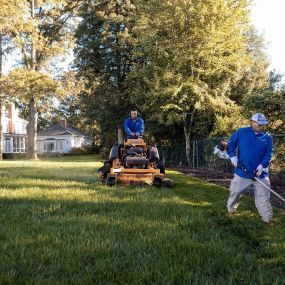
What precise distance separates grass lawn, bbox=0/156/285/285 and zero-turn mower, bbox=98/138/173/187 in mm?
2576

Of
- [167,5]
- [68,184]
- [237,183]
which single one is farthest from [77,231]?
[167,5]

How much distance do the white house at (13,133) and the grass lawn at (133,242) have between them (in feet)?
191

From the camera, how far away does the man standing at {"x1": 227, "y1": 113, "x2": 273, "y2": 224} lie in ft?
23.4

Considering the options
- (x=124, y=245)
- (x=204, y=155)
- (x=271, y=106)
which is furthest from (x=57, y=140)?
(x=124, y=245)

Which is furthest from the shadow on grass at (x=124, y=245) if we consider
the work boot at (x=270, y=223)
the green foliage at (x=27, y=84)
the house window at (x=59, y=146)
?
the house window at (x=59, y=146)

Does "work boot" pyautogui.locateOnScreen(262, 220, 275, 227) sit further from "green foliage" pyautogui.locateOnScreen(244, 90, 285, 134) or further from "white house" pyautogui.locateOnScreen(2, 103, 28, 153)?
"white house" pyautogui.locateOnScreen(2, 103, 28, 153)

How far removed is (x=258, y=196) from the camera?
7035 mm

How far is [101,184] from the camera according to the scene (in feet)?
36.4

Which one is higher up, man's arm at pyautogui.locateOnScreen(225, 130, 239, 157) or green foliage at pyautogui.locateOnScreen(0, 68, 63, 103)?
green foliage at pyautogui.locateOnScreen(0, 68, 63, 103)

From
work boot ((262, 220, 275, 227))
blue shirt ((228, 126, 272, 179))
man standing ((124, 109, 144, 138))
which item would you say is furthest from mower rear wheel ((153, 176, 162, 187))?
work boot ((262, 220, 275, 227))

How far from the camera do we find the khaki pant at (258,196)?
6785 millimetres

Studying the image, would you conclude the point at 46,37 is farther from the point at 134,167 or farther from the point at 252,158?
the point at 252,158

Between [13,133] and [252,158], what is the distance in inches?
2423

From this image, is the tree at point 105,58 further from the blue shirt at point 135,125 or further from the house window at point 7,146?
the house window at point 7,146
